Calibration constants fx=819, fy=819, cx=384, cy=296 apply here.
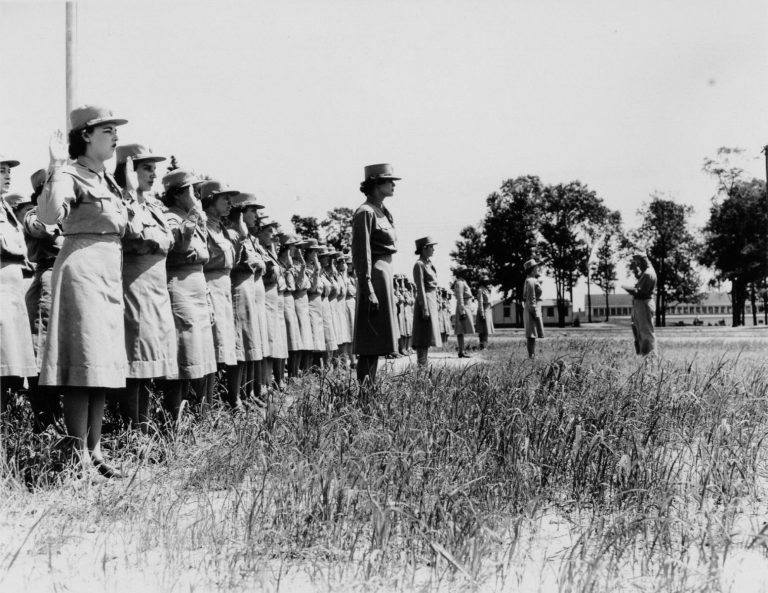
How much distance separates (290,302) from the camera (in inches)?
472

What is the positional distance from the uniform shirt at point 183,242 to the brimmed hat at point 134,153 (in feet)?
1.75

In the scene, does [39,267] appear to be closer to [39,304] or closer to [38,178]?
[39,304]

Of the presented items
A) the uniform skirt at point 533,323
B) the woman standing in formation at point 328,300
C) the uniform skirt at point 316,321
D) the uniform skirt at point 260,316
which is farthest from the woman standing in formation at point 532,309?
the uniform skirt at point 260,316

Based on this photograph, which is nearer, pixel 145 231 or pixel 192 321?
pixel 145 231

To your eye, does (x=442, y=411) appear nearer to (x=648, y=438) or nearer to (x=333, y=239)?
(x=648, y=438)

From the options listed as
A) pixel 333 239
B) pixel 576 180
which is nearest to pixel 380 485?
pixel 333 239

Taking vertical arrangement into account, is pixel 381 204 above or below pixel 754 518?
above

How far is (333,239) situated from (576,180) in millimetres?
26382

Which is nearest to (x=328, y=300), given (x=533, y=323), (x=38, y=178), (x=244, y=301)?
(x=533, y=323)

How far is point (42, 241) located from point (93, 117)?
2.06 metres

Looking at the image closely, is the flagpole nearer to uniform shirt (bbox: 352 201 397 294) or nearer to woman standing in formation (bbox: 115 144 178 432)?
woman standing in formation (bbox: 115 144 178 432)

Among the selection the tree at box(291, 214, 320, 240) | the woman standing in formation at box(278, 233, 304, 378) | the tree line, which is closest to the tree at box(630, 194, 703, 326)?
the tree line

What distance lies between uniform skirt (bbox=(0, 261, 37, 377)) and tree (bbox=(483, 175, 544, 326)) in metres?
59.6

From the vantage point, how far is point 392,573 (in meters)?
3.18
